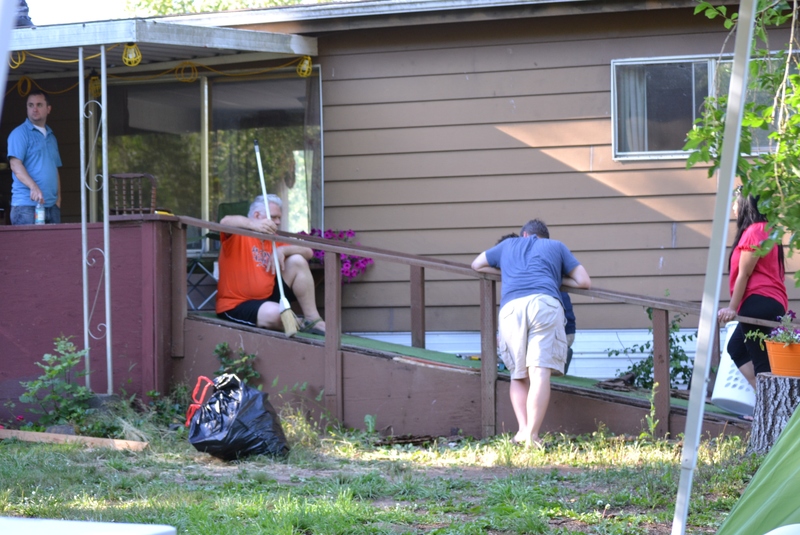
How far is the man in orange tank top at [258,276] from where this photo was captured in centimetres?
664

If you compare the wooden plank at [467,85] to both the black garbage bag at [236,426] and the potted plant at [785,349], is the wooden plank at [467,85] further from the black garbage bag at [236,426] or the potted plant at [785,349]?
the black garbage bag at [236,426]

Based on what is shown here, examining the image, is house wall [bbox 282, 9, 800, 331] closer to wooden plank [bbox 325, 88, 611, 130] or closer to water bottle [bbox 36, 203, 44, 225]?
wooden plank [bbox 325, 88, 611, 130]

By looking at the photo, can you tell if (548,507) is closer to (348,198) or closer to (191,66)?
(348,198)

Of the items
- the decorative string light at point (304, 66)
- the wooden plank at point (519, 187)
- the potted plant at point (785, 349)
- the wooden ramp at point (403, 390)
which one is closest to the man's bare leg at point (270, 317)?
the wooden ramp at point (403, 390)

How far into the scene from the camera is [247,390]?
18.0ft

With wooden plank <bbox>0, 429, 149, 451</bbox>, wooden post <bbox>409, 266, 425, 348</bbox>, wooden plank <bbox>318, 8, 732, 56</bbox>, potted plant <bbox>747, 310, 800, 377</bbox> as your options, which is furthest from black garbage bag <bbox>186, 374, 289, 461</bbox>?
wooden plank <bbox>318, 8, 732, 56</bbox>

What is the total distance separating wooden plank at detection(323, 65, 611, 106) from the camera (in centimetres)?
735

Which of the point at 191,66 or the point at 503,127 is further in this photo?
the point at 191,66

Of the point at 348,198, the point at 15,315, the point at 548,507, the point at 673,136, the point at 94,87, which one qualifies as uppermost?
the point at 94,87

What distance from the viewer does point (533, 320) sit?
5.73 m

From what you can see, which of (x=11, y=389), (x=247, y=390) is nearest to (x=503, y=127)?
(x=247, y=390)

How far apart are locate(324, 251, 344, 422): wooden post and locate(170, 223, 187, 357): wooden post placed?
1132mm

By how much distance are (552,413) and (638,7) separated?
11.0ft

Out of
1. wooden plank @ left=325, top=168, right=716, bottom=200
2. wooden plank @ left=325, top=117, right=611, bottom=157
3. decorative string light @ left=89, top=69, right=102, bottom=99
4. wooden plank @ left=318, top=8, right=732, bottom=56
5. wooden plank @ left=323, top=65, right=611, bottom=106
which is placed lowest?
wooden plank @ left=325, top=168, right=716, bottom=200
